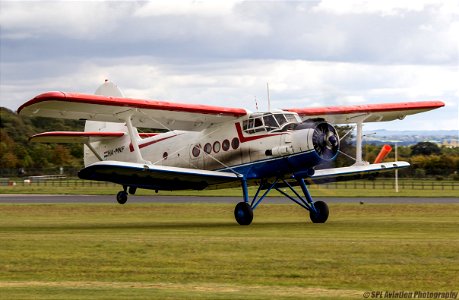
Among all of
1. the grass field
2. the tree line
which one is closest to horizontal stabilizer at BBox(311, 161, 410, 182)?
the grass field

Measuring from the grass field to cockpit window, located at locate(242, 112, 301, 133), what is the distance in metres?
3.05

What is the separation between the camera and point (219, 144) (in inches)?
1198

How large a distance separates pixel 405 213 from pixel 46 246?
19.7m

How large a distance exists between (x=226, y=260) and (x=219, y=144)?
12664 millimetres

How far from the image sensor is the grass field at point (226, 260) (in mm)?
14672

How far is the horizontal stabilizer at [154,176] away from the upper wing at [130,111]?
1889 mm

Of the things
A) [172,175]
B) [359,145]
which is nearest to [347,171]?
[359,145]

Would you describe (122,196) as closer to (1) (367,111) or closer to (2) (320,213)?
(1) (367,111)

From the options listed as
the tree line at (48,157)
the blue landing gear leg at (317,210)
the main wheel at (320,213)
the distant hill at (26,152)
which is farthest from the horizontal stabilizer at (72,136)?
the distant hill at (26,152)

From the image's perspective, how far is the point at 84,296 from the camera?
13938 millimetres

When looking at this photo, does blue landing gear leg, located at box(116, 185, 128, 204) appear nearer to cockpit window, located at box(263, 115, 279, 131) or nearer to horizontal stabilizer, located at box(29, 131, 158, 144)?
horizontal stabilizer, located at box(29, 131, 158, 144)

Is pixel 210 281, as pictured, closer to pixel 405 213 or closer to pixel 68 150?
pixel 405 213

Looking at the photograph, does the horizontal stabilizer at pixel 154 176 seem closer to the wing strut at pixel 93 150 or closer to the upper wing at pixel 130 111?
the upper wing at pixel 130 111

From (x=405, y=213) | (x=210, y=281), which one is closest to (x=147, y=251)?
(x=210, y=281)
